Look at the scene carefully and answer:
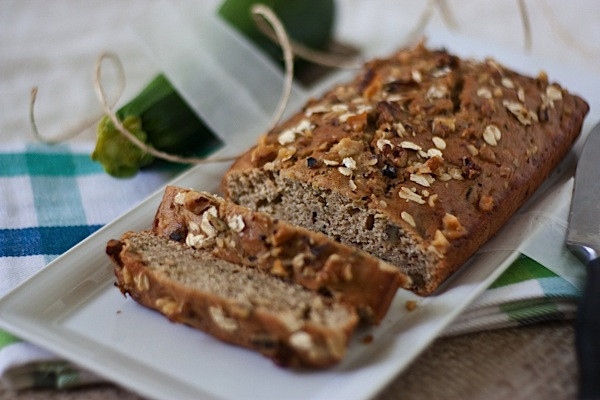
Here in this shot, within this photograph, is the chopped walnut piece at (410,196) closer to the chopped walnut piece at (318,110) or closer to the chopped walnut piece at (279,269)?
the chopped walnut piece at (279,269)

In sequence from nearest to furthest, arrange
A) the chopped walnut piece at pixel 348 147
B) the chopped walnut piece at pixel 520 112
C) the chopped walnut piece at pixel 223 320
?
the chopped walnut piece at pixel 223 320 < the chopped walnut piece at pixel 348 147 < the chopped walnut piece at pixel 520 112

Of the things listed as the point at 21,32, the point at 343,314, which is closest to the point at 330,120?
the point at 343,314

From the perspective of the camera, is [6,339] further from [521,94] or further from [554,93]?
[554,93]

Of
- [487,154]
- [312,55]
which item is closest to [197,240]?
[487,154]

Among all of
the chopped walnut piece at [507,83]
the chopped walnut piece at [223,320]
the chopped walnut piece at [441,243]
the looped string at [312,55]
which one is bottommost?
the looped string at [312,55]

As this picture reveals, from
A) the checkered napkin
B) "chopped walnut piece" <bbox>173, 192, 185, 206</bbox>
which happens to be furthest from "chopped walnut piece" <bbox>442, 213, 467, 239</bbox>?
"chopped walnut piece" <bbox>173, 192, 185, 206</bbox>

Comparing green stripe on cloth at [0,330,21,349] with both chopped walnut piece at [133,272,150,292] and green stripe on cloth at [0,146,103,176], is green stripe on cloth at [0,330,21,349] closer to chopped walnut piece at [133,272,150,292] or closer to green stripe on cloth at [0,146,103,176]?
chopped walnut piece at [133,272,150,292]

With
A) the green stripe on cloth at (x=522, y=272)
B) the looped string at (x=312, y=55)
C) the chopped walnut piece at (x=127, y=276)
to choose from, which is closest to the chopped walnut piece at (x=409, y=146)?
the green stripe on cloth at (x=522, y=272)
